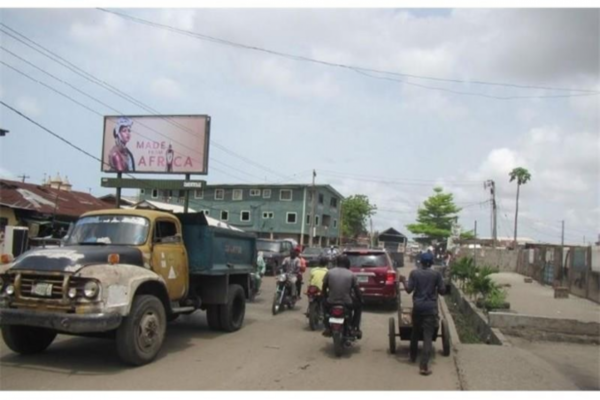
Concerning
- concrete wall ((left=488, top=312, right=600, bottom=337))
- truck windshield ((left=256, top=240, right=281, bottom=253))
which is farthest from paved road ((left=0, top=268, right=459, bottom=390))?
truck windshield ((left=256, top=240, right=281, bottom=253))

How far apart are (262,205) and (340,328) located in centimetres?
4902

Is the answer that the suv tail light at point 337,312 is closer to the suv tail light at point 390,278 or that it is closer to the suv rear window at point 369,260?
the suv tail light at point 390,278

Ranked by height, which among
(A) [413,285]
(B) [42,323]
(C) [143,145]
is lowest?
(B) [42,323]

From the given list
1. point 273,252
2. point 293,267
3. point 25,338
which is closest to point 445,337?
point 25,338

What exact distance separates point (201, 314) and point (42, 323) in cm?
625

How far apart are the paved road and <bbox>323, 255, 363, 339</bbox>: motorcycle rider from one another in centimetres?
54

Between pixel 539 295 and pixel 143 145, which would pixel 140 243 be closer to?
pixel 539 295

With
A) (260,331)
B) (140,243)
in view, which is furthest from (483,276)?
(140,243)

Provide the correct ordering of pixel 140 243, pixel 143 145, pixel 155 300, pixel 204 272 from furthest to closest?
pixel 143 145 → pixel 204 272 → pixel 140 243 → pixel 155 300

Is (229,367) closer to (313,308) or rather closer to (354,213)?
(313,308)

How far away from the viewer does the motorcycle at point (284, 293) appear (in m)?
13.3

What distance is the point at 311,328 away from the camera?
11.0 metres

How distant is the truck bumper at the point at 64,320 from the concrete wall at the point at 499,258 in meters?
37.4

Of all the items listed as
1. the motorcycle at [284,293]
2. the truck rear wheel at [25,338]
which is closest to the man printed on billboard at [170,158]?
the motorcycle at [284,293]
